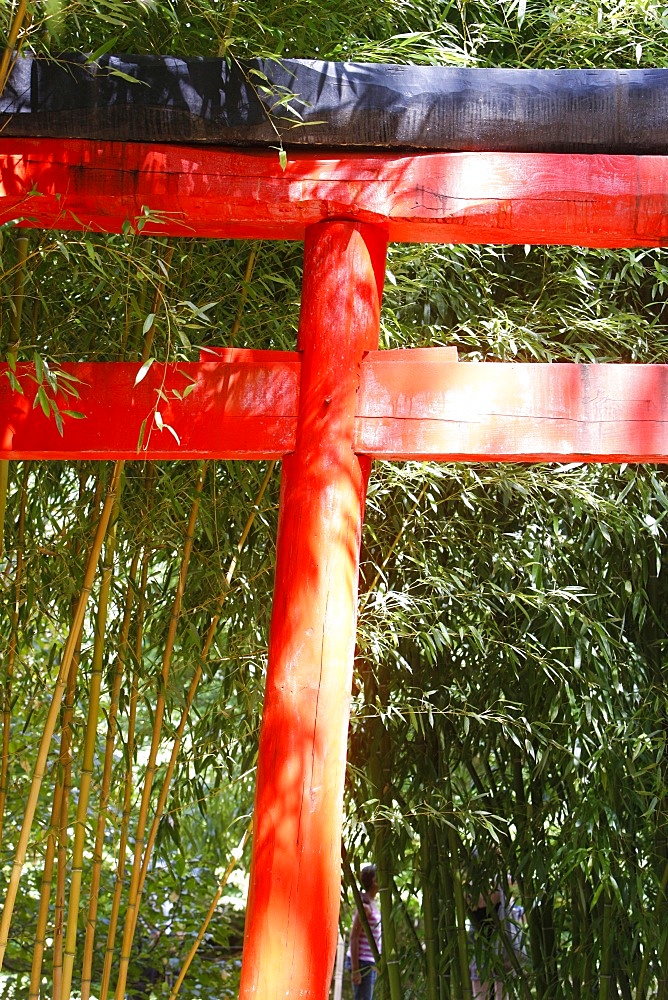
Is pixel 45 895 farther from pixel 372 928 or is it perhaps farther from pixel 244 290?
pixel 372 928

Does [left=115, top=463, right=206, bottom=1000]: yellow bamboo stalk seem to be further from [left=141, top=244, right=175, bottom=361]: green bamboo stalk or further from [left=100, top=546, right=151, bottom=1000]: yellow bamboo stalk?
[left=141, top=244, right=175, bottom=361]: green bamboo stalk

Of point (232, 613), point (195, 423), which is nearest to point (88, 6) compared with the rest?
point (195, 423)

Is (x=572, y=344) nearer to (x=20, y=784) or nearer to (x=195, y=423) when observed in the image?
(x=195, y=423)

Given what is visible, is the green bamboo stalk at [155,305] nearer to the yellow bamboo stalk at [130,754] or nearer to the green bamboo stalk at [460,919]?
the yellow bamboo stalk at [130,754]

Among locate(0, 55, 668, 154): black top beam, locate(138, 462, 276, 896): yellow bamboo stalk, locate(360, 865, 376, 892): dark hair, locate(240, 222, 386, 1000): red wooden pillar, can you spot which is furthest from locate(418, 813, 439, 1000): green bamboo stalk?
locate(0, 55, 668, 154): black top beam

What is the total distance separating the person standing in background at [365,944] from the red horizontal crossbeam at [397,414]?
233 cm

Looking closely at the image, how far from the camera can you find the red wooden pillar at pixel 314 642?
68.8 inches

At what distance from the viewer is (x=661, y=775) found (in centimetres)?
296

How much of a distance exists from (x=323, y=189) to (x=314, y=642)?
0.87 meters

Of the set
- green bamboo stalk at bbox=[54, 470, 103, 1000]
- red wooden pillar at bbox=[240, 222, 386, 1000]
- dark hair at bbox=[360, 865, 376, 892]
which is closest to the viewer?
red wooden pillar at bbox=[240, 222, 386, 1000]

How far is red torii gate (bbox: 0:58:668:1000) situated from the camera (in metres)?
1.93

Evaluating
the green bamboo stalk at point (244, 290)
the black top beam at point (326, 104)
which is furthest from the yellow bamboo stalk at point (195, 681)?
the black top beam at point (326, 104)

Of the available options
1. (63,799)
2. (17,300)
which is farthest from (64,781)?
(17,300)

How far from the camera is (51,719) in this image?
2.26 metres
